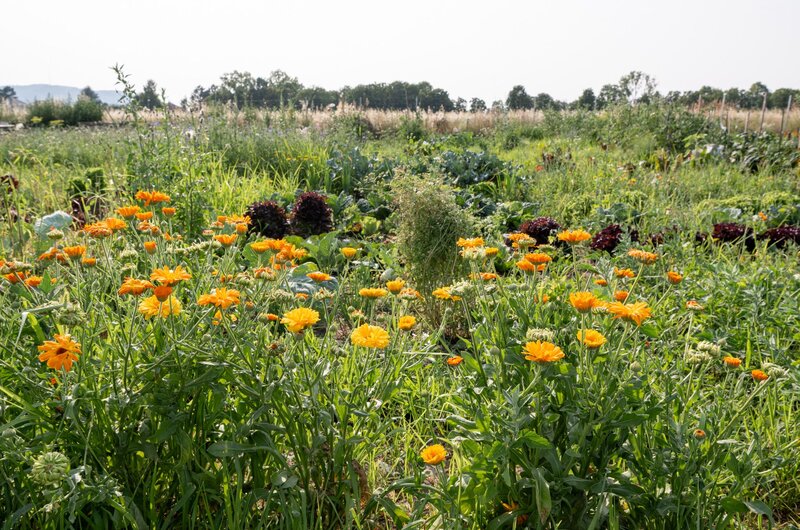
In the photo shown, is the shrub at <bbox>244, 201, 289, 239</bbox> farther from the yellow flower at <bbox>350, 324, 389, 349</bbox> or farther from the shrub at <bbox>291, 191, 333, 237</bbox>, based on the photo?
the yellow flower at <bbox>350, 324, 389, 349</bbox>

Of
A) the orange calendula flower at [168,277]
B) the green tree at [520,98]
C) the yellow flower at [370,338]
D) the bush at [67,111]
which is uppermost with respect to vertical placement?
the green tree at [520,98]

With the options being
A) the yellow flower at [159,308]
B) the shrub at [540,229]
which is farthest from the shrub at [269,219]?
the yellow flower at [159,308]

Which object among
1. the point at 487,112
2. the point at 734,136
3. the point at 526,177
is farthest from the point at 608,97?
the point at 526,177

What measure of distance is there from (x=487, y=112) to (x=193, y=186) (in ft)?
54.4

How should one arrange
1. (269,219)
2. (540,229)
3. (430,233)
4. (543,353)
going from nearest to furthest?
(543,353), (430,233), (540,229), (269,219)

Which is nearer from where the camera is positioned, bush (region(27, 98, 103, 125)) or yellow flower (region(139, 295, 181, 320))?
yellow flower (region(139, 295, 181, 320))

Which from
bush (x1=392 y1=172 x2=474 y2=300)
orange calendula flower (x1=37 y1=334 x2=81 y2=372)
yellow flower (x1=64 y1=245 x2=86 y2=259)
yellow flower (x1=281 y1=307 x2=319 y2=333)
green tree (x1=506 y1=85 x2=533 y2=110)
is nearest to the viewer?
orange calendula flower (x1=37 y1=334 x2=81 y2=372)

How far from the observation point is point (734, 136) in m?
9.67

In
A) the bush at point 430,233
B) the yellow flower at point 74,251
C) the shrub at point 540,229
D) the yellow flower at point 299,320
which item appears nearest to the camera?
the yellow flower at point 299,320

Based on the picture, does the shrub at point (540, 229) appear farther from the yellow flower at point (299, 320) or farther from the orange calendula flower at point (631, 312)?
the yellow flower at point (299, 320)

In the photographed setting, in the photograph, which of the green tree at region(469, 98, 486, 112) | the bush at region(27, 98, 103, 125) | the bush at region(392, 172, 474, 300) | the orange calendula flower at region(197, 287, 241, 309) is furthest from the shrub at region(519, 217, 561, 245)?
the bush at region(27, 98, 103, 125)

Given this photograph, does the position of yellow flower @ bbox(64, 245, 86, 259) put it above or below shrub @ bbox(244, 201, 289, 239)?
above

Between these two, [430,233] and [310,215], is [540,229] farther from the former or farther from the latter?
[310,215]

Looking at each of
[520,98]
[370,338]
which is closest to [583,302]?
[370,338]
